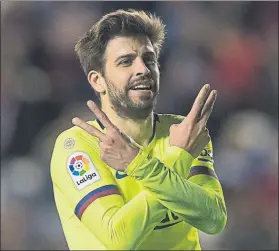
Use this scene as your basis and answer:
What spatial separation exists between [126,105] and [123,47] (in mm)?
108

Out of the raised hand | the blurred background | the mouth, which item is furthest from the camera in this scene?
the blurred background

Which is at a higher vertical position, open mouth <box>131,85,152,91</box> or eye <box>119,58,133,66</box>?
eye <box>119,58,133,66</box>

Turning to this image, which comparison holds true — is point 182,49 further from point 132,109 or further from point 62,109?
point 132,109

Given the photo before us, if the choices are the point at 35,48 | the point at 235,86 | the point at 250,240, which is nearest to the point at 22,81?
the point at 35,48

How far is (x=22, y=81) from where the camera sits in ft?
8.00

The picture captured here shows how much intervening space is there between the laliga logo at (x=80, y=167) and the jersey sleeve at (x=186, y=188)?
0.12 m

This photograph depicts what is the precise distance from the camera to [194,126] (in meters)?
1.23

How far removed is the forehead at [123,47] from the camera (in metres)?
1.28

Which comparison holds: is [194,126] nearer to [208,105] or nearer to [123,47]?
[208,105]

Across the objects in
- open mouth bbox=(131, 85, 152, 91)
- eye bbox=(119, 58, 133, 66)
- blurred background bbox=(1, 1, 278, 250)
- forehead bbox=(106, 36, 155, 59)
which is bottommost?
blurred background bbox=(1, 1, 278, 250)

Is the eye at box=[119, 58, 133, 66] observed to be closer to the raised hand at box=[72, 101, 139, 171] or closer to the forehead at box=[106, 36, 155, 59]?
the forehead at box=[106, 36, 155, 59]

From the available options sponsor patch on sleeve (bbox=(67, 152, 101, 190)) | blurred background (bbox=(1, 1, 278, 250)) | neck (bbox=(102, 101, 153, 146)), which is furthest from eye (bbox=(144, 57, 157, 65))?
blurred background (bbox=(1, 1, 278, 250))

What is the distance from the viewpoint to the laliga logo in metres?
1.26

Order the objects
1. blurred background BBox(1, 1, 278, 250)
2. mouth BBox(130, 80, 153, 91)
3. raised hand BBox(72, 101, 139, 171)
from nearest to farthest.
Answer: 1. raised hand BBox(72, 101, 139, 171)
2. mouth BBox(130, 80, 153, 91)
3. blurred background BBox(1, 1, 278, 250)
